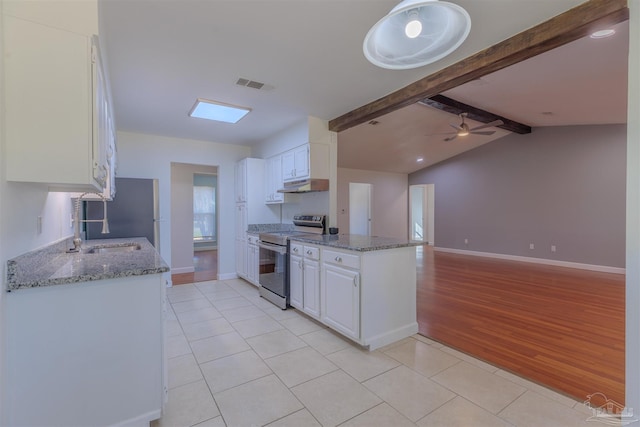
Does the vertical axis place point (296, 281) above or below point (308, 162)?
below

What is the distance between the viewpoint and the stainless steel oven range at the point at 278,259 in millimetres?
3601

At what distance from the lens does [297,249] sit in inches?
135

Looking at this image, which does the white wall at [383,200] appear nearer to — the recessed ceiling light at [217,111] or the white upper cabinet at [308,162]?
the white upper cabinet at [308,162]

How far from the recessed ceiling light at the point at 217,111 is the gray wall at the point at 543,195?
5772 mm

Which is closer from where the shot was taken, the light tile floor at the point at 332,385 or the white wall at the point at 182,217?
the light tile floor at the point at 332,385

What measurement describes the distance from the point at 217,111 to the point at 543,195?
7.21 m

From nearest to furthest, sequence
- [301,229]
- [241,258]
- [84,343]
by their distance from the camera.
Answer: [84,343] < [301,229] < [241,258]

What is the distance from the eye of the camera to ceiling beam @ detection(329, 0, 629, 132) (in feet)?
5.95

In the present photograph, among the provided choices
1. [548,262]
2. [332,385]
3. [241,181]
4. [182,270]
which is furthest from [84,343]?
[548,262]

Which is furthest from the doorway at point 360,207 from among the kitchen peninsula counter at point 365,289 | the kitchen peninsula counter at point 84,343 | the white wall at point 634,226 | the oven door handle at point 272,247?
the kitchen peninsula counter at point 84,343

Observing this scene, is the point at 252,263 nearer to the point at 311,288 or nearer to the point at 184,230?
the point at 311,288

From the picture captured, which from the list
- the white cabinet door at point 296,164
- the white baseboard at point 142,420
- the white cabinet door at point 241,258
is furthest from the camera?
the white cabinet door at point 241,258

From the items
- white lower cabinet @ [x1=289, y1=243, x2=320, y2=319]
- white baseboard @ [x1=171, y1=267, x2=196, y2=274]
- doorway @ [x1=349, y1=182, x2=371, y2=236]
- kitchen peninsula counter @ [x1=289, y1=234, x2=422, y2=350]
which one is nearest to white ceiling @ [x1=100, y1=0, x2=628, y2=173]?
kitchen peninsula counter @ [x1=289, y1=234, x2=422, y2=350]

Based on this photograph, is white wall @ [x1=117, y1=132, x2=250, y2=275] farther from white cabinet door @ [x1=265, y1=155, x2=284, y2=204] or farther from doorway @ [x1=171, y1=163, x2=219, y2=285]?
white cabinet door @ [x1=265, y1=155, x2=284, y2=204]
